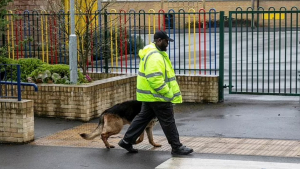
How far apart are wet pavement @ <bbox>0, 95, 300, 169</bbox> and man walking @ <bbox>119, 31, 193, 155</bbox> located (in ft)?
1.12

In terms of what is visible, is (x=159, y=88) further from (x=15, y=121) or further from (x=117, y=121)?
(x=15, y=121)

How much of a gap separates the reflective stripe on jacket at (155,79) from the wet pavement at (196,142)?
810 millimetres

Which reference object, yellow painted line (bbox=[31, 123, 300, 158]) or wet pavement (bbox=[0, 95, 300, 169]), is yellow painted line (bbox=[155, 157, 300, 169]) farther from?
yellow painted line (bbox=[31, 123, 300, 158])

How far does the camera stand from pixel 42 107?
38.7 ft

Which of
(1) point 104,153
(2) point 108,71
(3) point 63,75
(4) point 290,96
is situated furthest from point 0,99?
(4) point 290,96

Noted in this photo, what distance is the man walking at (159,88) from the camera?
27.3 feet

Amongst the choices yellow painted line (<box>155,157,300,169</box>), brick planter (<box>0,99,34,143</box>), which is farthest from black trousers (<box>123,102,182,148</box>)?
brick planter (<box>0,99,34,143</box>)

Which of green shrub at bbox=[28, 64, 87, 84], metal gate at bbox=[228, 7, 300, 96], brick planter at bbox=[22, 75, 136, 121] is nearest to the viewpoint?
brick planter at bbox=[22, 75, 136, 121]

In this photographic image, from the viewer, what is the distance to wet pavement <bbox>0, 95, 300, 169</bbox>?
839 cm

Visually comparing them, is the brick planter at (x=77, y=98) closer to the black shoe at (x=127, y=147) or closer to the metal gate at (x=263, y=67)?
the metal gate at (x=263, y=67)

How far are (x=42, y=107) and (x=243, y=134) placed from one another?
384cm

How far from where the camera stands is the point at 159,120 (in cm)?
863

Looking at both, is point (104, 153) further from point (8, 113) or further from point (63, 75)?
point (63, 75)

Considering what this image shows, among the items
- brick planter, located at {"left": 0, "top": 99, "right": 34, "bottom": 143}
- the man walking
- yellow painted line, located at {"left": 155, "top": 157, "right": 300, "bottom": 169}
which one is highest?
the man walking
